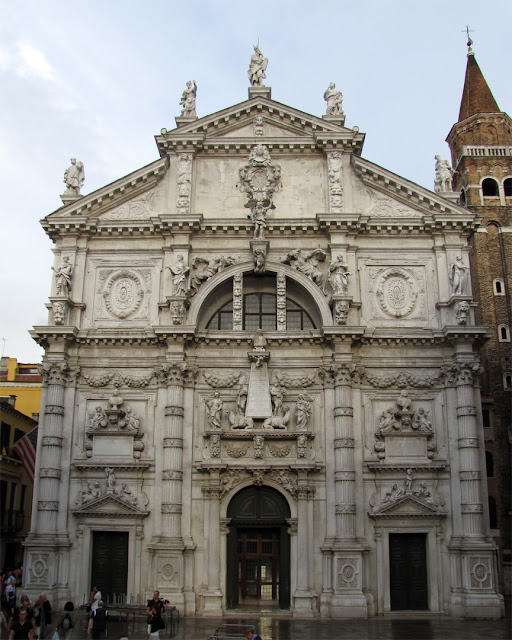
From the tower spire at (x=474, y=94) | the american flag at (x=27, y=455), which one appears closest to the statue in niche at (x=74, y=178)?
the american flag at (x=27, y=455)

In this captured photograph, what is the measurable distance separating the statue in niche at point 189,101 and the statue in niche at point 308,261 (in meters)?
7.53

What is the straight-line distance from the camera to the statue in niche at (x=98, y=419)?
26109 mm

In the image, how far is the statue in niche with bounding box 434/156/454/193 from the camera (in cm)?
2883

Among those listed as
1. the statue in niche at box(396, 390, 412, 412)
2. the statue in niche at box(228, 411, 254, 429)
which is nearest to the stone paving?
the statue in niche at box(228, 411, 254, 429)

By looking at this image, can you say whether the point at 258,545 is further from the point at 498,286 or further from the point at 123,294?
the point at 498,286

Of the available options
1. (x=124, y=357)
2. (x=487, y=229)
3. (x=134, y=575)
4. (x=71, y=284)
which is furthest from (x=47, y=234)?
(x=487, y=229)

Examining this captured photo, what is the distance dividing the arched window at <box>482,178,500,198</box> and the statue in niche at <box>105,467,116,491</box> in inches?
1210

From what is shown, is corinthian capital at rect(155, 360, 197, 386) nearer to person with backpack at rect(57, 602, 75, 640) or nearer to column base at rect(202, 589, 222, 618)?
column base at rect(202, 589, 222, 618)

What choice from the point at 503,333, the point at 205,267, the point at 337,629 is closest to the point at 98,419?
the point at 205,267

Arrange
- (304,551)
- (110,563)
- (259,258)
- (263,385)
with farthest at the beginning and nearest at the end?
(259,258)
(263,385)
(110,563)
(304,551)

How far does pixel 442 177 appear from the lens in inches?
1141

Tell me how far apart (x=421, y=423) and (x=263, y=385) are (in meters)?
6.00

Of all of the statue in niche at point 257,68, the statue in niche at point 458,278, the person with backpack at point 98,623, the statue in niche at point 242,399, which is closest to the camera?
the person with backpack at point 98,623

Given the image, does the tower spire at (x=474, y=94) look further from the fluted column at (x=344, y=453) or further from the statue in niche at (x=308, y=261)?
the fluted column at (x=344, y=453)
